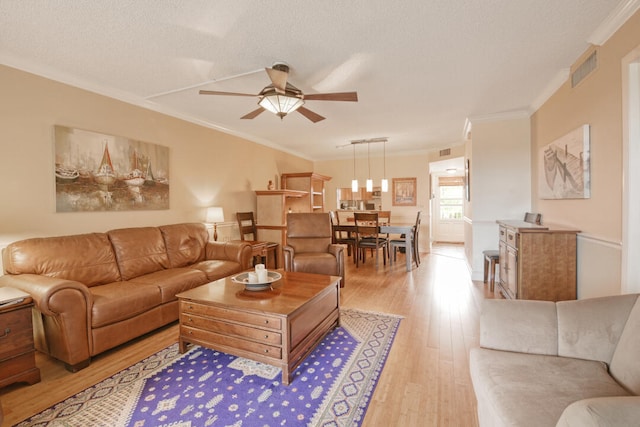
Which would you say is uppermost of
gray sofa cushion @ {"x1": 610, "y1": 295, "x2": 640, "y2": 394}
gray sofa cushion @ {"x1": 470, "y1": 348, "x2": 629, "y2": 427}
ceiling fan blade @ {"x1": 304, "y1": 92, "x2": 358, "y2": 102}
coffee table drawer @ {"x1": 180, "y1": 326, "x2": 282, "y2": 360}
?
ceiling fan blade @ {"x1": 304, "y1": 92, "x2": 358, "y2": 102}

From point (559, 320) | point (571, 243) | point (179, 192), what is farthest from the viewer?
point (179, 192)

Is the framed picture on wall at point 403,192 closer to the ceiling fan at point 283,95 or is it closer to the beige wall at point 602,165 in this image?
the beige wall at point 602,165

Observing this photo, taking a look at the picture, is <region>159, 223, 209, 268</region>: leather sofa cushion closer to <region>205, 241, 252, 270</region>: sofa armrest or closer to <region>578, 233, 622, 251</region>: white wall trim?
<region>205, 241, 252, 270</region>: sofa armrest

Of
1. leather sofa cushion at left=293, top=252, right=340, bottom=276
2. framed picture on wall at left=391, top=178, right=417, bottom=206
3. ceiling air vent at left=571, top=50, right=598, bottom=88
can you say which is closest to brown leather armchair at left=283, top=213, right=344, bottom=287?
leather sofa cushion at left=293, top=252, right=340, bottom=276

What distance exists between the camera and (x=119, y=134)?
330cm

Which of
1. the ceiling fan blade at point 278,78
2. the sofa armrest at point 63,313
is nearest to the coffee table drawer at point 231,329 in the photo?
the sofa armrest at point 63,313

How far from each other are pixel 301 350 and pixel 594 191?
9.16 ft

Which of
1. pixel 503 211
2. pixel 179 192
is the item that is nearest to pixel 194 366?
pixel 179 192

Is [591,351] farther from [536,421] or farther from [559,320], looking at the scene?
[536,421]

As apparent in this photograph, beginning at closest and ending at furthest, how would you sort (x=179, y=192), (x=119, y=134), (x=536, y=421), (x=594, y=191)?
(x=536, y=421), (x=594, y=191), (x=119, y=134), (x=179, y=192)

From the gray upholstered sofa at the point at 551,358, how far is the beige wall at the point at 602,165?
121 centimetres

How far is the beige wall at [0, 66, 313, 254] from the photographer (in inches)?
98.5

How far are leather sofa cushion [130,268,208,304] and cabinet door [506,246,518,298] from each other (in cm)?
332

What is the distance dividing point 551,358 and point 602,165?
1.91 metres
